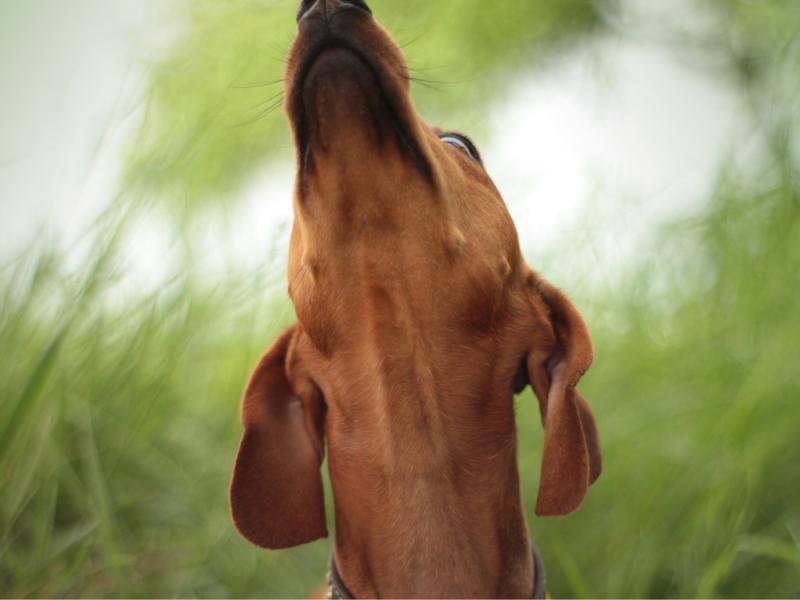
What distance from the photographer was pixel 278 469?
192cm

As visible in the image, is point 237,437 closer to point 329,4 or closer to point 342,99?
point 342,99

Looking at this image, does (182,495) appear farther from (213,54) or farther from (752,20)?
(752,20)

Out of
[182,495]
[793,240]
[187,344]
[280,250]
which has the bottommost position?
[182,495]

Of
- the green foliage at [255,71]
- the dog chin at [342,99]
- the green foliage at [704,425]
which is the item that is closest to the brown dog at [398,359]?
the dog chin at [342,99]

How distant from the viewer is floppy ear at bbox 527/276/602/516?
173 centimetres

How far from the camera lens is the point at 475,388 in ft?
5.84

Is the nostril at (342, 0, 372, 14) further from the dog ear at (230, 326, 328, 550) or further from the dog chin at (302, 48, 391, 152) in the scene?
the dog ear at (230, 326, 328, 550)

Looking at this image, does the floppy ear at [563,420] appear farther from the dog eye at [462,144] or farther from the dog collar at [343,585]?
the dog eye at [462,144]

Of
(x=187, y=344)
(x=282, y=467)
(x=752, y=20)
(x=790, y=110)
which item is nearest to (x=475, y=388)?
(x=282, y=467)

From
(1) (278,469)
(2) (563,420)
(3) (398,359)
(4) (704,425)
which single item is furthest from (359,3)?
(4) (704,425)

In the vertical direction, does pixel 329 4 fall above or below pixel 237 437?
above

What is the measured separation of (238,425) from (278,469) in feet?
3.91

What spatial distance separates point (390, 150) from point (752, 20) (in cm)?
475

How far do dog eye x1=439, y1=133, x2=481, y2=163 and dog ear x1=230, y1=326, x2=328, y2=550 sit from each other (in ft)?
2.03
